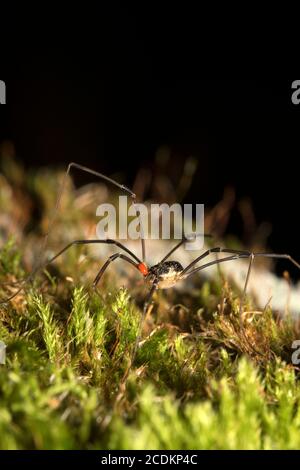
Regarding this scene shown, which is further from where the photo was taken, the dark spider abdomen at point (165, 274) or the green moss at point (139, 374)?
the dark spider abdomen at point (165, 274)

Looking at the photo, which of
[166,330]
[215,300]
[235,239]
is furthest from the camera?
[235,239]

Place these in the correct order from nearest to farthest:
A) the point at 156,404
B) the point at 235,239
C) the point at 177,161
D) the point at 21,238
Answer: the point at 156,404 < the point at 21,238 < the point at 235,239 < the point at 177,161

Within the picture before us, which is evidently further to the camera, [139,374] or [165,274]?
[165,274]

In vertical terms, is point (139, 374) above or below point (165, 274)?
below

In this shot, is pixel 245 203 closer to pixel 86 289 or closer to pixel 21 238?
pixel 21 238

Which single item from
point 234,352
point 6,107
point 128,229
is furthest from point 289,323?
point 6,107

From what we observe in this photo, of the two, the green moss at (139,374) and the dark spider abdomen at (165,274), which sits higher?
the dark spider abdomen at (165,274)

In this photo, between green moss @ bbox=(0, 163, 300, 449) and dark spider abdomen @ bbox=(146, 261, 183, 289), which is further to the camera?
dark spider abdomen @ bbox=(146, 261, 183, 289)

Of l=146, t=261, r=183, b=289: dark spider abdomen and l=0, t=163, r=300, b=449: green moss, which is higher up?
l=146, t=261, r=183, b=289: dark spider abdomen
